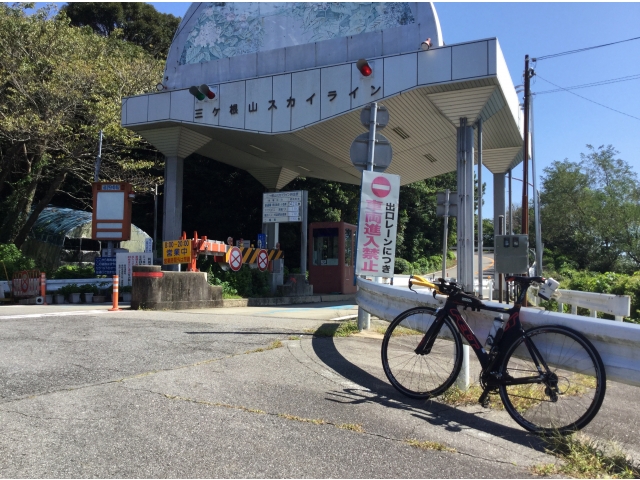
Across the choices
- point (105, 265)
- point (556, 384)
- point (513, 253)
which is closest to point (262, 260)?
point (105, 265)

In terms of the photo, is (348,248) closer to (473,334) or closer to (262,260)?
(262,260)

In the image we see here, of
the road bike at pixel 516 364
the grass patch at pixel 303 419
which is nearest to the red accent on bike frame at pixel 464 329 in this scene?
the road bike at pixel 516 364

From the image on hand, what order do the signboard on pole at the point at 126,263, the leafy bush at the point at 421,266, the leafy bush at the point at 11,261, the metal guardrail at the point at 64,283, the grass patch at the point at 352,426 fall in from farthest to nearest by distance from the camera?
the leafy bush at the point at 421,266 → the leafy bush at the point at 11,261 → the signboard on pole at the point at 126,263 → the metal guardrail at the point at 64,283 → the grass patch at the point at 352,426

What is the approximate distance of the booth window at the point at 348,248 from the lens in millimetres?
22516

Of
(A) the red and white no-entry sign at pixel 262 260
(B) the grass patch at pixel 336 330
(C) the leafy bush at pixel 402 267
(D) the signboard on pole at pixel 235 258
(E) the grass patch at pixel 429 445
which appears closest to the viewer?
(E) the grass patch at pixel 429 445

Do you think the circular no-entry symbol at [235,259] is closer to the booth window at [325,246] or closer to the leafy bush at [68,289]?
the leafy bush at [68,289]

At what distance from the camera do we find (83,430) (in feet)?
12.4

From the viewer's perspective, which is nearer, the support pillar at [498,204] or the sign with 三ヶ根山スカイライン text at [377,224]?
the sign with 三ヶ根山スカイライン text at [377,224]

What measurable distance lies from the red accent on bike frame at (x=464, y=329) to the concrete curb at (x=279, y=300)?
11.2 meters

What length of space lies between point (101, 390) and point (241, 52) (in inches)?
643

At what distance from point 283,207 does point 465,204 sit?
759cm

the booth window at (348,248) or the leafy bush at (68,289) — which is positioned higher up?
the booth window at (348,248)

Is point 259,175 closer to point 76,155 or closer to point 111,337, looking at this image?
point 76,155

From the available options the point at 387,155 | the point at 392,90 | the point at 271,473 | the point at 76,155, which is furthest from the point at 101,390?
the point at 76,155
